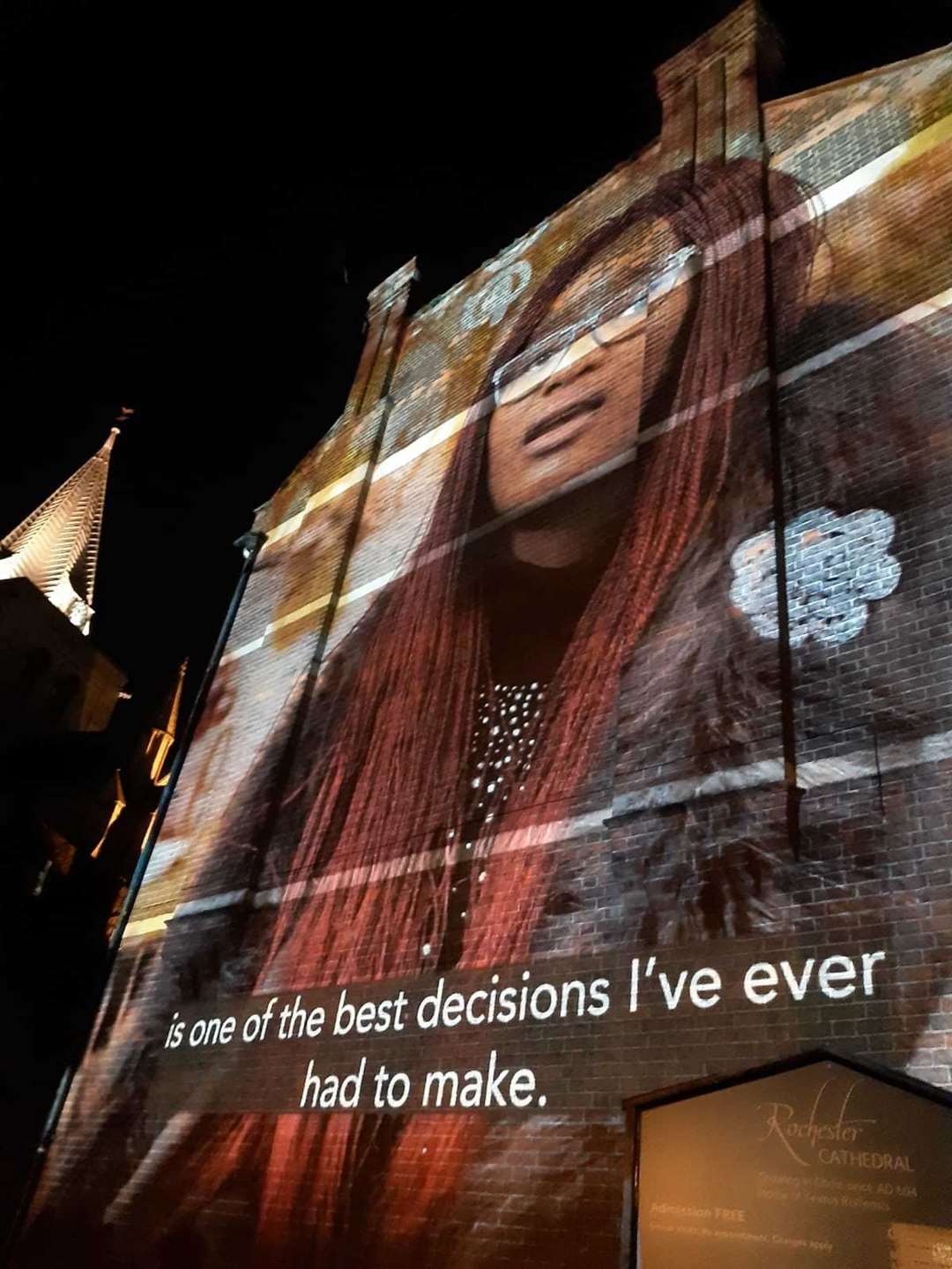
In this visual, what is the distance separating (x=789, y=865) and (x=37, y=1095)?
2169 centimetres

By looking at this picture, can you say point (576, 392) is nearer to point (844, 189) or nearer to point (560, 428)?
point (560, 428)

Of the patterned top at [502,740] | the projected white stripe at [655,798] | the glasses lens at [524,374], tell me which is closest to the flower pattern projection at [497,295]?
the glasses lens at [524,374]

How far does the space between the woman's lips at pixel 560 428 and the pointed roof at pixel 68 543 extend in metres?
26.9

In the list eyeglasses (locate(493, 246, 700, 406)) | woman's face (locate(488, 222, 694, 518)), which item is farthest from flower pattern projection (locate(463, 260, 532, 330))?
eyeglasses (locate(493, 246, 700, 406))

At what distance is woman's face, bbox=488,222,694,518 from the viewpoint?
7.24 m

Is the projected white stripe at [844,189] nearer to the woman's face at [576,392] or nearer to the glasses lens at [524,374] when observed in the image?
the glasses lens at [524,374]

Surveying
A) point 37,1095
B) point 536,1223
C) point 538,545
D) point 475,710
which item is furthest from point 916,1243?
point 37,1095

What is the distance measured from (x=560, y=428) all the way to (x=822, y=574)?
130 inches

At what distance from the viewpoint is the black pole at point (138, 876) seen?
7500 mm

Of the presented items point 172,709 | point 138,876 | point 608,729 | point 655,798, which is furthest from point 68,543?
point 655,798

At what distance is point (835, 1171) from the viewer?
3.19 meters

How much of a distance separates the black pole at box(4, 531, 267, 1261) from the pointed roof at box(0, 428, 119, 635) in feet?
74.8

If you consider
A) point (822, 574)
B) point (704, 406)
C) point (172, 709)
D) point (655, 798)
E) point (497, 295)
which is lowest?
point (172, 709)

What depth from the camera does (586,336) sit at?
8.19m
